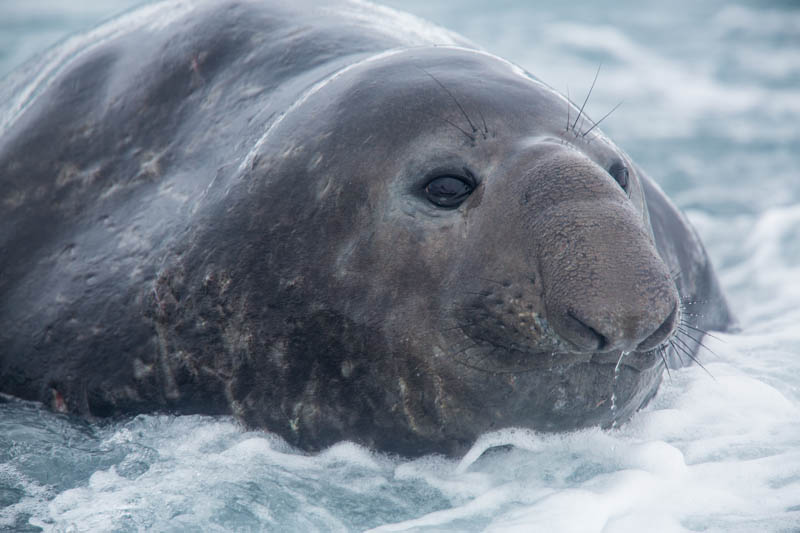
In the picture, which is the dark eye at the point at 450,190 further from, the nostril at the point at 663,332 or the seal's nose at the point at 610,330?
the nostril at the point at 663,332

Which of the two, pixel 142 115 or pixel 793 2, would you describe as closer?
pixel 142 115

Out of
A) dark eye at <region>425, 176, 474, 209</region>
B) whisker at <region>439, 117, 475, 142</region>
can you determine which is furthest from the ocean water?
whisker at <region>439, 117, 475, 142</region>

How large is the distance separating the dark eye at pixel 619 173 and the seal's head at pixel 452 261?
0.4 inches

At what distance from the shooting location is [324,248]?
3.56 metres

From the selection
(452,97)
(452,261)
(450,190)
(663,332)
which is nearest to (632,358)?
(663,332)

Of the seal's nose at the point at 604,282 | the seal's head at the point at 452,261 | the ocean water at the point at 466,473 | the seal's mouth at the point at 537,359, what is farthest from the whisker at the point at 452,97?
the ocean water at the point at 466,473

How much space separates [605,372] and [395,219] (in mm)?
896

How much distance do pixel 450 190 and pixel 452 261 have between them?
255 millimetres

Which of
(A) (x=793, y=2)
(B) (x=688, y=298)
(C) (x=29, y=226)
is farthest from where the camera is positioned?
(A) (x=793, y=2)

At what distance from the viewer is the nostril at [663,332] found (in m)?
3.08

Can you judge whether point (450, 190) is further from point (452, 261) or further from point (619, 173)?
point (619, 173)

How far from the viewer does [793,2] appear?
50.0 feet

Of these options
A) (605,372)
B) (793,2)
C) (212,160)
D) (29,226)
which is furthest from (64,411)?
(793,2)

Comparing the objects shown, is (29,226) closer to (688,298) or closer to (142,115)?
(142,115)
